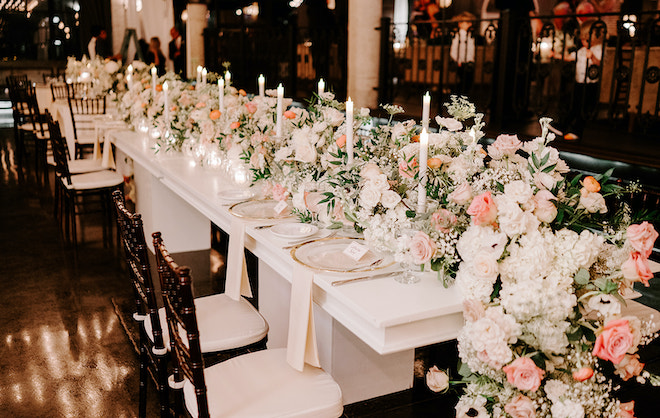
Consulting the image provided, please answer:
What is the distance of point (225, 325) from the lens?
8.65 ft

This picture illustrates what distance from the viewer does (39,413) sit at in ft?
9.77

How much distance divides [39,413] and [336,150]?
1.86 m

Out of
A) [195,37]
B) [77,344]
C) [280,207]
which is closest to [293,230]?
[280,207]

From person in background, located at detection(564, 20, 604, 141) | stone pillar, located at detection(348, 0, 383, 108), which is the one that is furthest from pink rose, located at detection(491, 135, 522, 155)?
stone pillar, located at detection(348, 0, 383, 108)

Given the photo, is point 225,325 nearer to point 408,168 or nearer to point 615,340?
point 408,168

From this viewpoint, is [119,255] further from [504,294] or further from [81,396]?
[504,294]

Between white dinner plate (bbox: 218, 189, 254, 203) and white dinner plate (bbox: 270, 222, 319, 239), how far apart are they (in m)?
0.54

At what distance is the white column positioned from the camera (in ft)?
41.2

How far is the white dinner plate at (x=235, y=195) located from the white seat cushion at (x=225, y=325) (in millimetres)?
649

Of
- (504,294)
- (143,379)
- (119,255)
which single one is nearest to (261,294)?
(143,379)

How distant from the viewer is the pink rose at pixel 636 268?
6.21 feet

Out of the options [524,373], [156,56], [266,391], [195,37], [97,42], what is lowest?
[266,391]

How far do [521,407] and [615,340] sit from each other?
35cm

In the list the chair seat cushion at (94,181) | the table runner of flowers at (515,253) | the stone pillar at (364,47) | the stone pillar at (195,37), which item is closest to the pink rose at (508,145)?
the table runner of flowers at (515,253)
